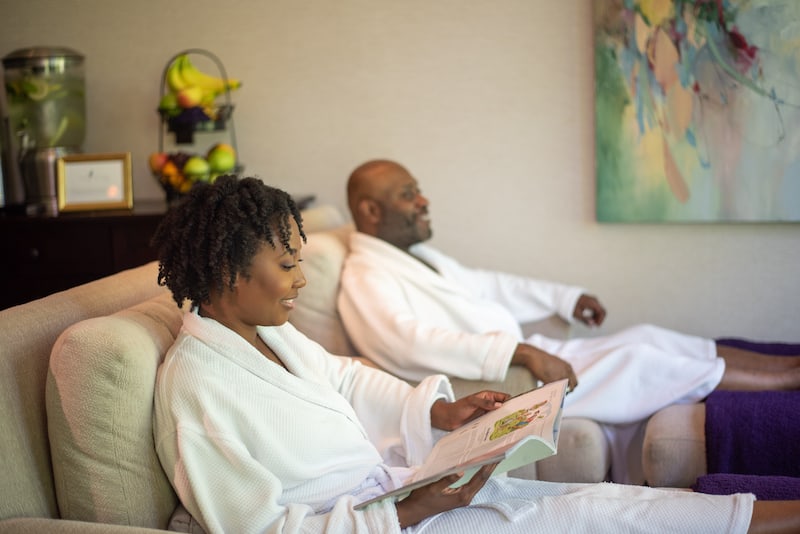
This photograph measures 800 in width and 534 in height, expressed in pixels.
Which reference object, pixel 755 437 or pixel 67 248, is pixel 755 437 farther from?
pixel 67 248

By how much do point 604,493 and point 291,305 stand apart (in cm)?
68

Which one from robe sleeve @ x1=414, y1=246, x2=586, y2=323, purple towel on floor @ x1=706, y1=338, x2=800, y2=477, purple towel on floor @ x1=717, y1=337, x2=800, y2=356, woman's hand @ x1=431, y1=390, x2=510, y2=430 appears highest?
robe sleeve @ x1=414, y1=246, x2=586, y2=323

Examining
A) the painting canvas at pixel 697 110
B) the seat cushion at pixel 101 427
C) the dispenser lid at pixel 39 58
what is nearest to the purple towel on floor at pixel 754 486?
the seat cushion at pixel 101 427

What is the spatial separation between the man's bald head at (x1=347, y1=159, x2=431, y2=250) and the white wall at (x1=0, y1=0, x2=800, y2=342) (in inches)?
27.1

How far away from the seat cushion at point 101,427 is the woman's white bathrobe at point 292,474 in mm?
49

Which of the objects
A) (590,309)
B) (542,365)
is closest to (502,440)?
(542,365)

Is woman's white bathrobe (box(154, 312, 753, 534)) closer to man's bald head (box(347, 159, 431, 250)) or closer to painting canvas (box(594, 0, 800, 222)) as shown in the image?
man's bald head (box(347, 159, 431, 250))

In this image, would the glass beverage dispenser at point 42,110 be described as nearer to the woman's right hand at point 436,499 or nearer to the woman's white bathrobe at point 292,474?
the woman's white bathrobe at point 292,474

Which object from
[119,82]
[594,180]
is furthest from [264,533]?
[119,82]

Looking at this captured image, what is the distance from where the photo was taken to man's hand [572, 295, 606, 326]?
3.17 metres

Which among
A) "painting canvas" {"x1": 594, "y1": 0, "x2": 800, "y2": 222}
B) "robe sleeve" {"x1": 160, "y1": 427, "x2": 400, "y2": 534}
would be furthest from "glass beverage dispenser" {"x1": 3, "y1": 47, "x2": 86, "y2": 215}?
"robe sleeve" {"x1": 160, "y1": 427, "x2": 400, "y2": 534}

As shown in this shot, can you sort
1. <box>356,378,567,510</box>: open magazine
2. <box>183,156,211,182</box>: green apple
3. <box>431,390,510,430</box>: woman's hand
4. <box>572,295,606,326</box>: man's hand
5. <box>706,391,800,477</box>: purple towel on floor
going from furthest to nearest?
1. <box>183,156,211,182</box>: green apple
2. <box>572,295,606,326</box>: man's hand
3. <box>706,391,800,477</box>: purple towel on floor
4. <box>431,390,510,430</box>: woman's hand
5. <box>356,378,567,510</box>: open magazine

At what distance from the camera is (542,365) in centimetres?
245

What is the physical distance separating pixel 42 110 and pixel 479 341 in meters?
1.94
